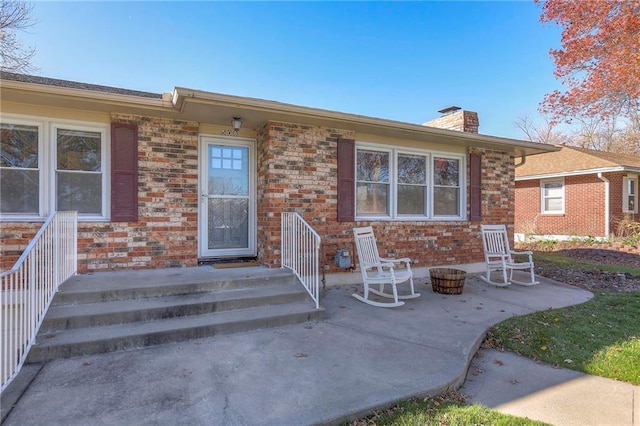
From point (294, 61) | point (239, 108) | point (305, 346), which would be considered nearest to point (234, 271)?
point (305, 346)

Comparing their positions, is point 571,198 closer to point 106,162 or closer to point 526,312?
point 526,312

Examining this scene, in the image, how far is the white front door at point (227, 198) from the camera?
568 cm

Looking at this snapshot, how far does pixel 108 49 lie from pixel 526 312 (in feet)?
34.3

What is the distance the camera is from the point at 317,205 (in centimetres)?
587

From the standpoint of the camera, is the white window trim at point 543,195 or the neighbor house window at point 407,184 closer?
the neighbor house window at point 407,184

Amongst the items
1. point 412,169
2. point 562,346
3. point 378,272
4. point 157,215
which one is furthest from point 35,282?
point 412,169

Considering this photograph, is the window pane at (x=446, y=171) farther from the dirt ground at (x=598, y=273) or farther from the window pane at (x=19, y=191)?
the window pane at (x=19, y=191)

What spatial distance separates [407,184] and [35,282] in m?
5.88

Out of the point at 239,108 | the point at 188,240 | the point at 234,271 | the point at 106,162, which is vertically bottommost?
the point at 234,271

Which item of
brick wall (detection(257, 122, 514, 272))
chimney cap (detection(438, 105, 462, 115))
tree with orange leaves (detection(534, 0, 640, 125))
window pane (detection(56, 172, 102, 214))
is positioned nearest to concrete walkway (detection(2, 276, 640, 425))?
brick wall (detection(257, 122, 514, 272))

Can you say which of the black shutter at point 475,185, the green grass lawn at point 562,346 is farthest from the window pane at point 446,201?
the green grass lawn at point 562,346

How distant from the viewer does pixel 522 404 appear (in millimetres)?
2637

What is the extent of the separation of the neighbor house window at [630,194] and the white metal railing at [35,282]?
55.1ft

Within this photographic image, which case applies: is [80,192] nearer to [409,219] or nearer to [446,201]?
[409,219]
